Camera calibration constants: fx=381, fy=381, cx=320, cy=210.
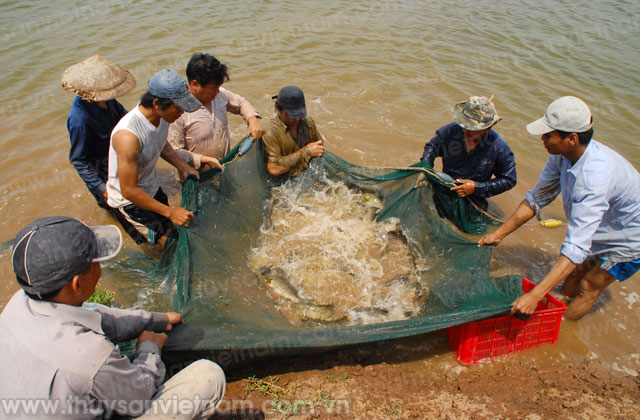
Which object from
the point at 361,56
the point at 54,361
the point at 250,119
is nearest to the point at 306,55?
the point at 361,56

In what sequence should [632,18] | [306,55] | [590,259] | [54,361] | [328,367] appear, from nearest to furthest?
[54,361] < [328,367] < [590,259] < [306,55] < [632,18]

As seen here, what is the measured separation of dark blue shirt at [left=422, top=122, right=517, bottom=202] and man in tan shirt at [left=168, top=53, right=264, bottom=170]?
6.41 feet

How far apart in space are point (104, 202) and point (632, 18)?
14.8 meters

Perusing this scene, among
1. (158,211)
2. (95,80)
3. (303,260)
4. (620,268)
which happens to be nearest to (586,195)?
(620,268)

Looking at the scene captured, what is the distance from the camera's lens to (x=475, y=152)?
3832 mm

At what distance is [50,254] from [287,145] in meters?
2.64

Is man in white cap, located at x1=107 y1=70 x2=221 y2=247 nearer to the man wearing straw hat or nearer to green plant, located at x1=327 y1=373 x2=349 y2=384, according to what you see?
the man wearing straw hat

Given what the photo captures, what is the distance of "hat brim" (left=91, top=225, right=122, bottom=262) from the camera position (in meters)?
1.74

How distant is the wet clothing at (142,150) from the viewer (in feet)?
9.03

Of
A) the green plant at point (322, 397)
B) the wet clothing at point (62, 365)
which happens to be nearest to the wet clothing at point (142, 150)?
the wet clothing at point (62, 365)

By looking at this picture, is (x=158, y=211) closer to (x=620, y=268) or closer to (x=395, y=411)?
(x=395, y=411)

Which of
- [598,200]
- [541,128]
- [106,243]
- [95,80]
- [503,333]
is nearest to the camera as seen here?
[106,243]

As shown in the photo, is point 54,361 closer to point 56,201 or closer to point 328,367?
point 328,367

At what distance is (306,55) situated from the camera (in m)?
8.98
